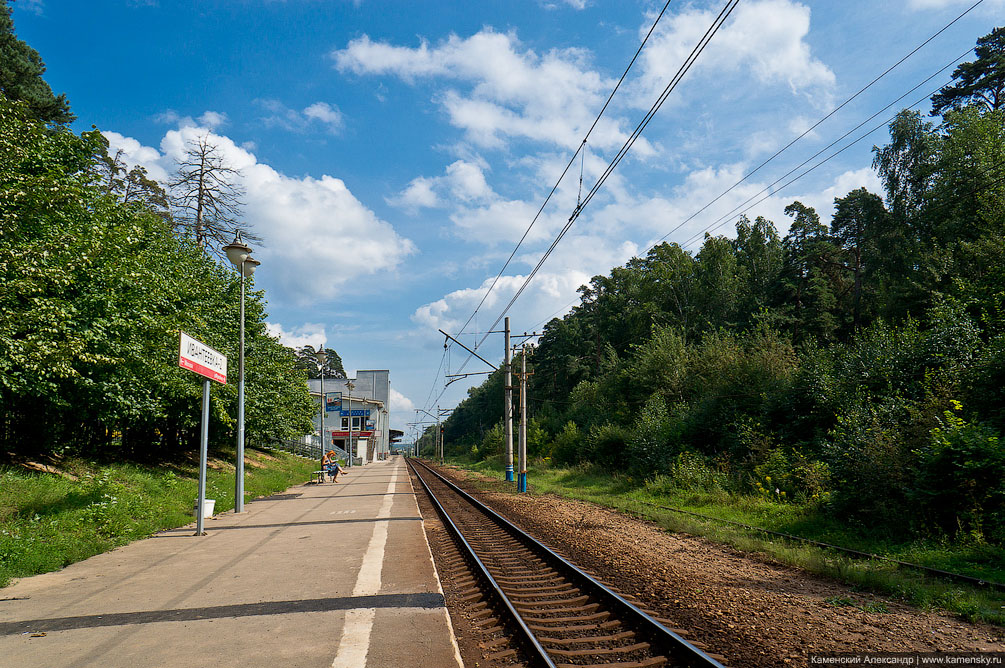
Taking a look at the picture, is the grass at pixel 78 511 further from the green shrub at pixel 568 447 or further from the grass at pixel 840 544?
the green shrub at pixel 568 447

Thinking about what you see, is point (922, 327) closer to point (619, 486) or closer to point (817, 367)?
point (817, 367)

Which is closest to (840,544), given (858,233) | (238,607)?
(238,607)

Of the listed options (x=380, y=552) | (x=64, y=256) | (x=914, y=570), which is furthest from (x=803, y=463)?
(x=64, y=256)

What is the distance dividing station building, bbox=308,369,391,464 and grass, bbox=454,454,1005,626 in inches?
1977

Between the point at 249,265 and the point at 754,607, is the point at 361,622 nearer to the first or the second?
the point at 754,607

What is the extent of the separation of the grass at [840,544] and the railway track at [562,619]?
321cm

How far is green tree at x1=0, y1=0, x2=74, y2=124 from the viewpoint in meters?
22.7

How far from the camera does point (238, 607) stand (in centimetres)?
672

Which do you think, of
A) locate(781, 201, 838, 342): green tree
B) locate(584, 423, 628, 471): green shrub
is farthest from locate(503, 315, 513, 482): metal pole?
locate(781, 201, 838, 342): green tree

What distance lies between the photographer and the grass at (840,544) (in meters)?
7.19

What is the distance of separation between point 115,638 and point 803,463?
54.1 ft

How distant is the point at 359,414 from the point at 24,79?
6666 centimetres

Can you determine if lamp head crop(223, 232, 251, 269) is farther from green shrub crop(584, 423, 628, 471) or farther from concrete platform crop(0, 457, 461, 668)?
green shrub crop(584, 423, 628, 471)

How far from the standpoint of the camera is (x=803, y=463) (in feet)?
53.8
